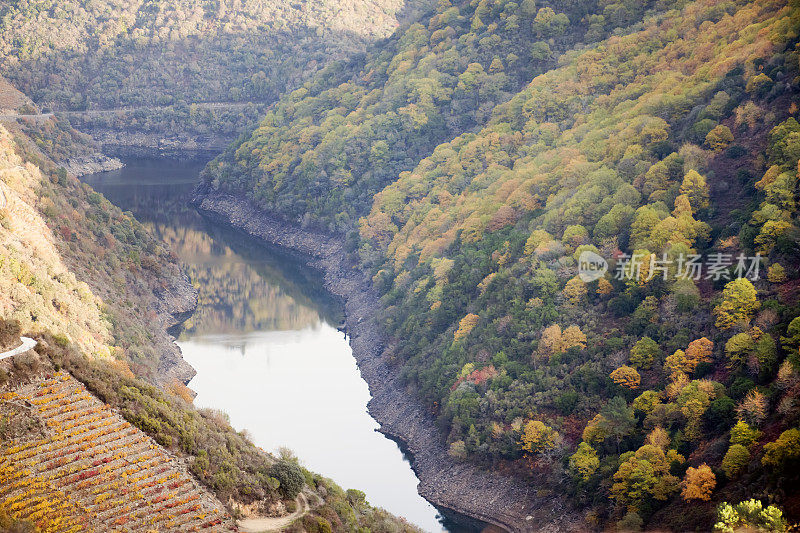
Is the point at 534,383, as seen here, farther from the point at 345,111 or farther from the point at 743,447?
the point at 345,111

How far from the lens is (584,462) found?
57.0 meters

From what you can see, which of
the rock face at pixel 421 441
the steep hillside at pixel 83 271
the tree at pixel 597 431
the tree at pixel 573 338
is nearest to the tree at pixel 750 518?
the rock face at pixel 421 441

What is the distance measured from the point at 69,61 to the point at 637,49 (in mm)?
130558

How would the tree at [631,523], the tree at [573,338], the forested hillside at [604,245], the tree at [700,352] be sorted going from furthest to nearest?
the tree at [573,338], the tree at [700,352], the forested hillside at [604,245], the tree at [631,523]

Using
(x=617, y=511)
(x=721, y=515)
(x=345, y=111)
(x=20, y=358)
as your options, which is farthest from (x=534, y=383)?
(x=345, y=111)

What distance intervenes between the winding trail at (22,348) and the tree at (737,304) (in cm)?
4313

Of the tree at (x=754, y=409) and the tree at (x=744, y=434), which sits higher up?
the tree at (x=754, y=409)

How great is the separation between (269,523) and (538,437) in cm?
2348

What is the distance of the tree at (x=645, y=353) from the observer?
60.4 m

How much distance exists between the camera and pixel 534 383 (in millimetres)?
65438

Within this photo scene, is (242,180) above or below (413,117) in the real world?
below

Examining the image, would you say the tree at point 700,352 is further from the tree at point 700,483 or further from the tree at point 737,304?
the tree at point 700,483

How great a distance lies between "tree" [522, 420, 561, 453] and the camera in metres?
60.8

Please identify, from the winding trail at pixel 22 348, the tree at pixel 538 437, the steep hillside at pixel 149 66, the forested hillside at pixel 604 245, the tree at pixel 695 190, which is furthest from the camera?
the steep hillside at pixel 149 66
